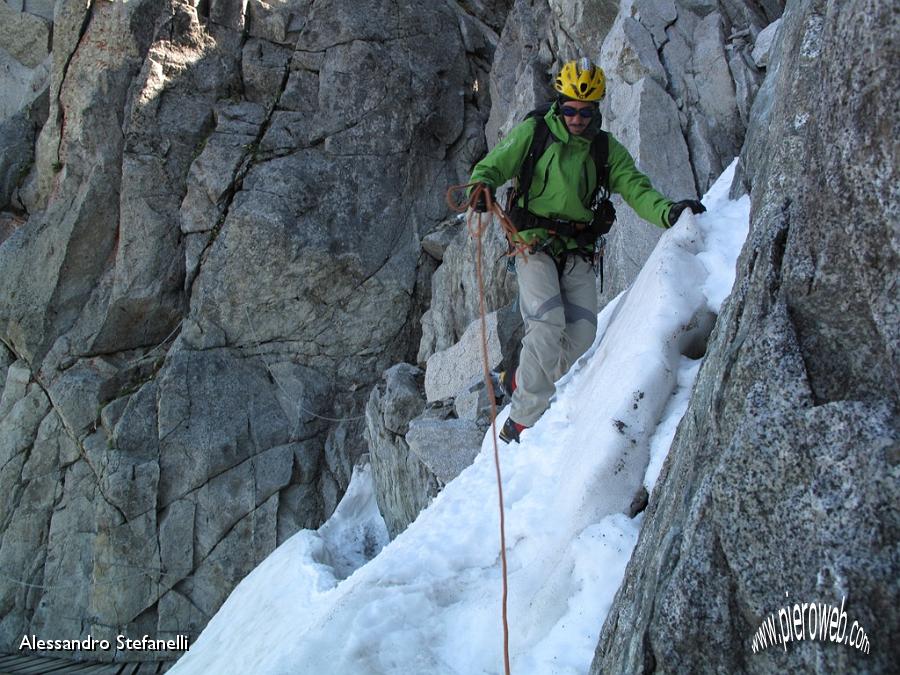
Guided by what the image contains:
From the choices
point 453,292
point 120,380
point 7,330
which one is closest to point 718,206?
point 453,292

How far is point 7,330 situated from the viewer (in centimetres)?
1672

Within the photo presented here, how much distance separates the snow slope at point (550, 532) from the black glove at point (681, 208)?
0.39 ft

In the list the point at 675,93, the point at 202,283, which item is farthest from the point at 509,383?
the point at 202,283

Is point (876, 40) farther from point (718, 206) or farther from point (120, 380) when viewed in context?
point (120, 380)

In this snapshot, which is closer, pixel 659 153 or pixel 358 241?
pixel 659 153

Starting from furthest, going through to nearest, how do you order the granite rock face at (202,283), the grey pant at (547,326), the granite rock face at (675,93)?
the granite rock face at (202,283), the granite rock face at (675,93), the grey pant at (547,326)

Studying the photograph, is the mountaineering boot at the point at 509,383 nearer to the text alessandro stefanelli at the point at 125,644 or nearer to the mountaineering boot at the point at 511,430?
the mountaineering boot at the point at 511,430

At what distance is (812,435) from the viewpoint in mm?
2209

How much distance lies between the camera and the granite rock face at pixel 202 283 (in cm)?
Answer: 1477

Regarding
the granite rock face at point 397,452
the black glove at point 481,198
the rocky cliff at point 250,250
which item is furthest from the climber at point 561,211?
the granite rock face at point 397,452

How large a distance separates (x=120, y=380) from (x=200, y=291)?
2705 millimetres

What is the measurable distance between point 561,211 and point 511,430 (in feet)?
6.62

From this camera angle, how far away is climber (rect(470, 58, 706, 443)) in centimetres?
579

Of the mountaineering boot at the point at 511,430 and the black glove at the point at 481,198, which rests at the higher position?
the black glove at the point at 481,198
